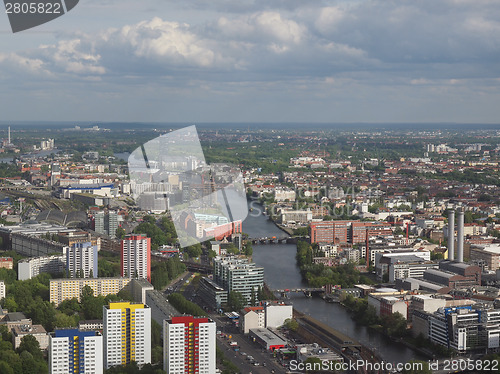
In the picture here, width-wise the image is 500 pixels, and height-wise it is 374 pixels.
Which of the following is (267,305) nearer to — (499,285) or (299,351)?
(299,351)

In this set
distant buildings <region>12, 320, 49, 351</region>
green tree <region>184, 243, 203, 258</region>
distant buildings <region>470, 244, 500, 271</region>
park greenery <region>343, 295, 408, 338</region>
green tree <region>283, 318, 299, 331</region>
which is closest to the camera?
distant buildings <region>12, 320, 49, 351</region>

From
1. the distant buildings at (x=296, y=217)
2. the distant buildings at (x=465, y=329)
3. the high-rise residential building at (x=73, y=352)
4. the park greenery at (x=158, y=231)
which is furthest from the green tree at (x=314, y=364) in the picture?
the distant buildings at (x=296, y=217)

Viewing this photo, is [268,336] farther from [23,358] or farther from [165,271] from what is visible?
[165,271]

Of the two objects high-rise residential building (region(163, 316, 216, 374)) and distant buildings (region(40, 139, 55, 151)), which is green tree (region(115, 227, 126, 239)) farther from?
distant buildings (region(40, 139, 55, 151))

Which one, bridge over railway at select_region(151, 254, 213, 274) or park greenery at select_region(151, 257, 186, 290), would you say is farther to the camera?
bridge over railway at select_region(151, 254, 213, 274)

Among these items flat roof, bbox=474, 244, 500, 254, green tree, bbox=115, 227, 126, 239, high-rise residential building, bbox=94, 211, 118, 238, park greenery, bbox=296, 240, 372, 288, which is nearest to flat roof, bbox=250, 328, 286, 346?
park greenery, bbox=296, 240, 372, 288

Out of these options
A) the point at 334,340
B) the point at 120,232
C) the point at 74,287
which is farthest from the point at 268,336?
the point at 120,232

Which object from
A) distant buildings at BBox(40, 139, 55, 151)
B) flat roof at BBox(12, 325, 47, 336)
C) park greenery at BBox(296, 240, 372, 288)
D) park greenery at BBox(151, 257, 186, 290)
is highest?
distant buildings at BBox(40, 139, 55, 151)

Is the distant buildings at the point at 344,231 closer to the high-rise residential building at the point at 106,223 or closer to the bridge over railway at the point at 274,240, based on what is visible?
the bridge over railway at the point at 274,240

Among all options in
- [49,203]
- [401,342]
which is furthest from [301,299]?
[49,203]
